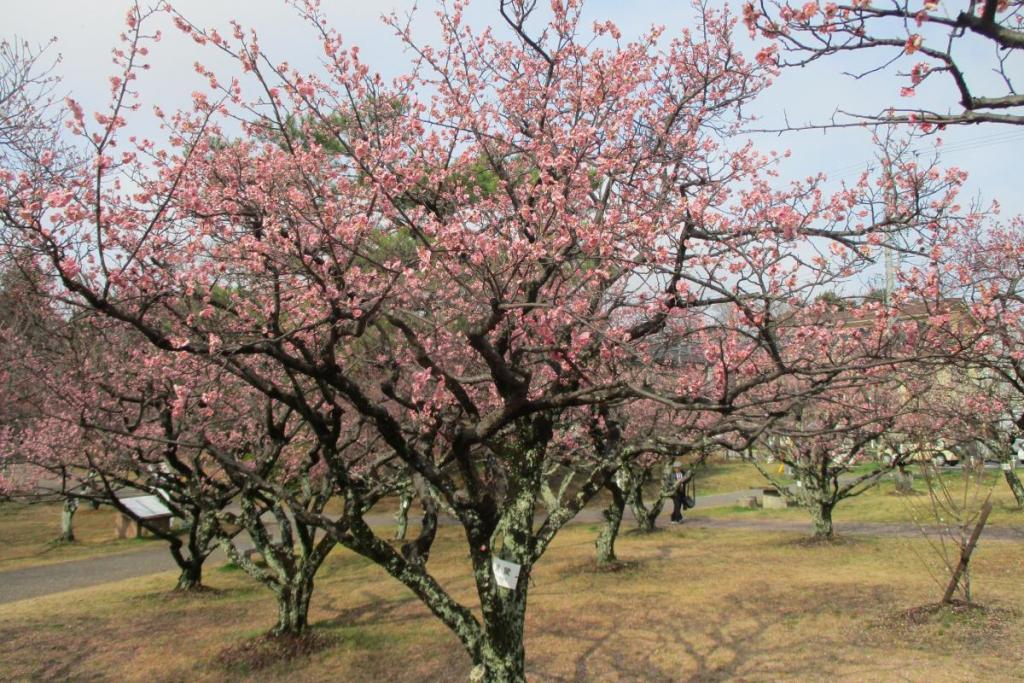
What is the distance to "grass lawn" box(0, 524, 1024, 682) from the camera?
24.2 feet

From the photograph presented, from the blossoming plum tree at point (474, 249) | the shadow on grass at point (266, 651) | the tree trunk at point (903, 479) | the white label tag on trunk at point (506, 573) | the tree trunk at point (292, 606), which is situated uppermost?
the blossoming plum tree at point (474, 249)

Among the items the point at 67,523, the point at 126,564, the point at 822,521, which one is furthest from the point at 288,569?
the point at 67,523

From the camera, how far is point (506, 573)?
5.30 m

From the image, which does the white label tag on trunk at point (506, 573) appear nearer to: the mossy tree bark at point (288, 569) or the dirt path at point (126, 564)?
the mossy tree bark at point (288, 569)

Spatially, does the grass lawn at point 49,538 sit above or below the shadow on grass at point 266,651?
above

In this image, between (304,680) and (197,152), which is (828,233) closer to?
(197,152)

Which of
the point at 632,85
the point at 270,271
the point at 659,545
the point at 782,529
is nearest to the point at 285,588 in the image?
the point at 270,271

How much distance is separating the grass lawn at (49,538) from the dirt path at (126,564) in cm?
90

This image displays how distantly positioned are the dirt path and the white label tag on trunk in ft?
36.8

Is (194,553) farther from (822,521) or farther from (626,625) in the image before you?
(822,521)

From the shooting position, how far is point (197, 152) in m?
6.17

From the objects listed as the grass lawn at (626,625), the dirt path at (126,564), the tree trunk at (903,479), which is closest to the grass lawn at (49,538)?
the dirt path at (126,564)

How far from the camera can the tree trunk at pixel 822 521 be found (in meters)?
14.4

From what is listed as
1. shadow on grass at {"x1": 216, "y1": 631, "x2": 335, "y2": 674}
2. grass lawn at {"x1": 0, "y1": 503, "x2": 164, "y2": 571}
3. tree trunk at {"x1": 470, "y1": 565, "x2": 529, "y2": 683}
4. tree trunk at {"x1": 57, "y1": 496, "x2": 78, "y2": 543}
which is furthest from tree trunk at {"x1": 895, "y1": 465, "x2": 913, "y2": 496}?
tree trunk at {"x1": 57, "y1": 496, "x2": 78, "y2": 543}
